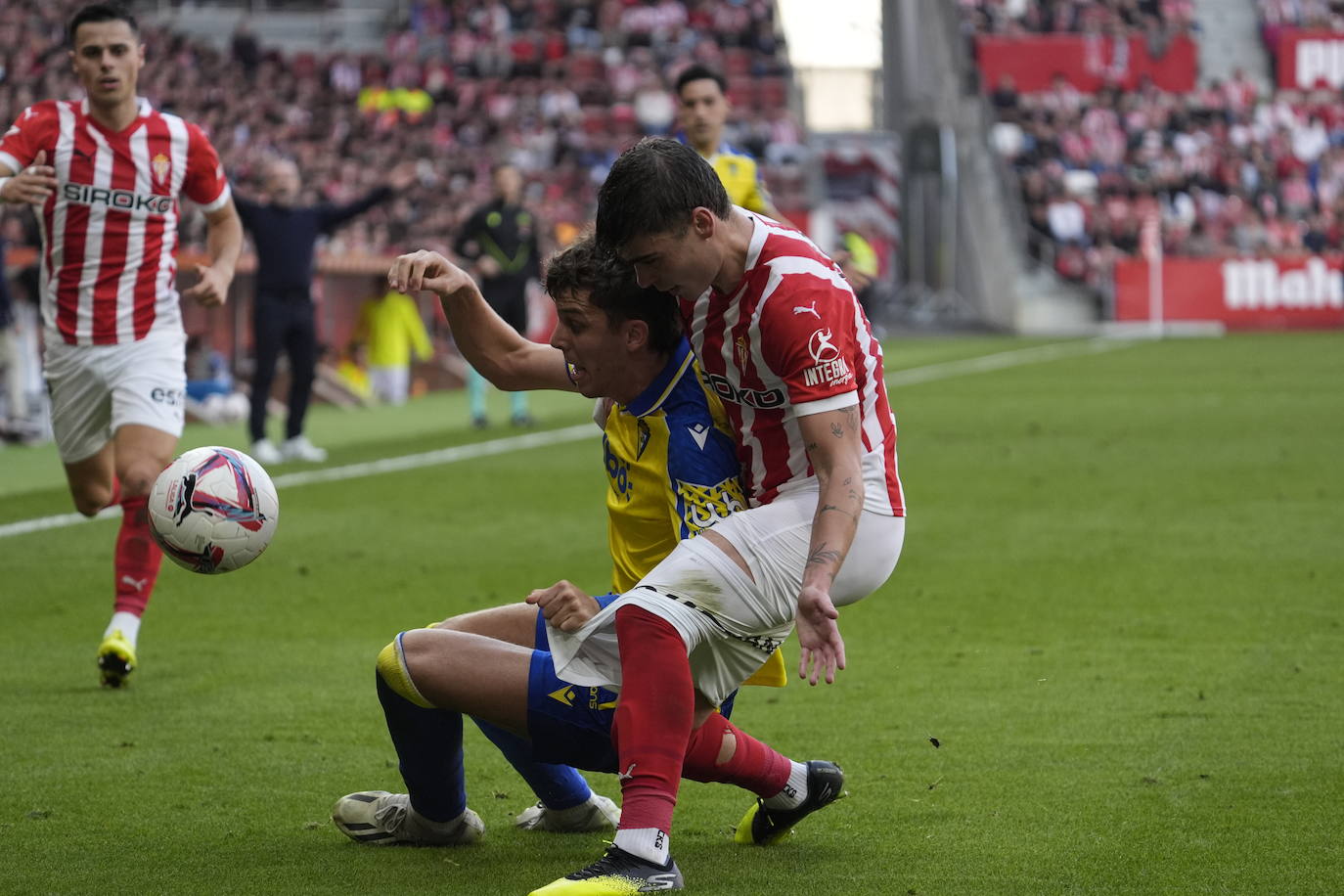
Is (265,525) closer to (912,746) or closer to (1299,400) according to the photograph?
(912,746)

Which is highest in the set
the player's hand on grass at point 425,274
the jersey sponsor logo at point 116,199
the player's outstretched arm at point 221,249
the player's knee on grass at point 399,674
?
the player's hand on grass at point 425,274

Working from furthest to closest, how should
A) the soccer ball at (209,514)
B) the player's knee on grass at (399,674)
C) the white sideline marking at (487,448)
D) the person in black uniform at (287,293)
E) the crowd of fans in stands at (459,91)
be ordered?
the crowd of fans in stands at (459,91) → the person in black uniform at (287,293) → the white sideline marking at (487,448) → the soccer ball at (209,514) → the player's knee on grass at (399,674)

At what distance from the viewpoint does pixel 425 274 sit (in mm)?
4105

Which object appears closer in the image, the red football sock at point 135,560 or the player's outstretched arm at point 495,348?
the player's outstretched arm at point 495,348

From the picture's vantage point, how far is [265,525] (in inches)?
205

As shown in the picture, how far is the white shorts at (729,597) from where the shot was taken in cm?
378

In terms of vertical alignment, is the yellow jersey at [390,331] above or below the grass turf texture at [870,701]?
below

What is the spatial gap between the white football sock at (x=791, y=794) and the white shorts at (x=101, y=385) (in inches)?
134

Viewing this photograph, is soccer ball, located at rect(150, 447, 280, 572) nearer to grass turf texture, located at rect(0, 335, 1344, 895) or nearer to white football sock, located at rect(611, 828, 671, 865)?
grass turf texture, located at rect(0, 335, 1344, 895)

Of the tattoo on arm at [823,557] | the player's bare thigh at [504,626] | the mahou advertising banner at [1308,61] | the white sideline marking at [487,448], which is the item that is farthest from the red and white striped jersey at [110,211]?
the mahou advertising banner at [1308,61]

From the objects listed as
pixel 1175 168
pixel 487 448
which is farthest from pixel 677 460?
pixel 1175 168

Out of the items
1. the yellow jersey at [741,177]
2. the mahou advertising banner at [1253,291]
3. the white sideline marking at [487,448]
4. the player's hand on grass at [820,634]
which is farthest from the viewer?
the mahou advertising banner at [1253,291]

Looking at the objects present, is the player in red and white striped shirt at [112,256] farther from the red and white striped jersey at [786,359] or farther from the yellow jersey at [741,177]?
the yellow jersey at [741,177]

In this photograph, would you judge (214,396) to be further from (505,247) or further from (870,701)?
(870,701)
